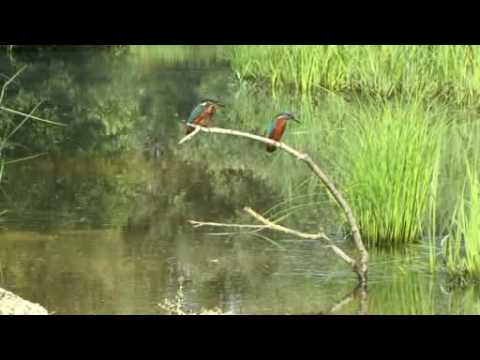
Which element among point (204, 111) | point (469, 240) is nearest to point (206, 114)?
point (204, 111)

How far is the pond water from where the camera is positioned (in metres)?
4.75

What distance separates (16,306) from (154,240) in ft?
5.33

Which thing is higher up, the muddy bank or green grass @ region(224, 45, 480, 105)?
green grass @ region(224, 45, 480, 105)

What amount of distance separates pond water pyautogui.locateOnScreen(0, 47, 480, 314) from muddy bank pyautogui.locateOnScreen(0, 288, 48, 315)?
0.58ft

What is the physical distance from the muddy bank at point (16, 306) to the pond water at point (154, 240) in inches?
6.9

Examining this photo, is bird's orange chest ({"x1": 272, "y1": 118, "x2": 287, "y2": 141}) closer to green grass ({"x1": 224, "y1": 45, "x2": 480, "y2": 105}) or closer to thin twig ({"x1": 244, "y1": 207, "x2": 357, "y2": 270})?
thin twig ({"x1": 244, "y1": 207, "x2": 357, "y2": 270})

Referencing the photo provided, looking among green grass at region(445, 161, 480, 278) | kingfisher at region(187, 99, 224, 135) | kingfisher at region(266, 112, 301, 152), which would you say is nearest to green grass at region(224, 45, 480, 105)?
kingfisher at region(187, 99, 224, 135)

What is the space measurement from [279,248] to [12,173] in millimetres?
2886

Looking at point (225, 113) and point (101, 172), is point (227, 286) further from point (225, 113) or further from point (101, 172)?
point (225, 113)

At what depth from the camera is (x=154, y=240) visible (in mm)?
5887

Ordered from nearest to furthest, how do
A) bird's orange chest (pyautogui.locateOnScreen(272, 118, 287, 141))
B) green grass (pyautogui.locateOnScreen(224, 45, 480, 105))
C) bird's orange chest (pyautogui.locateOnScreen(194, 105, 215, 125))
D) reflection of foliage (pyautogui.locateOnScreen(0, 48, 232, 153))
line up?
bird's orange chest (pyautogui.locateOnScreen(272, 118, 287, 141)) < bird's orange chest (pyautogui.locateOnScreen(194, 105, 215, 125)) < reflection of foliage (pyautogui.locateOnScreen(0, 48, 232, 153)) < green grass (pyautogui.locateOnScreen(224, 45, 480, 105))

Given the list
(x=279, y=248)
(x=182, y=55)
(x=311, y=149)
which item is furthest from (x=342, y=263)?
(x=182, y=55)

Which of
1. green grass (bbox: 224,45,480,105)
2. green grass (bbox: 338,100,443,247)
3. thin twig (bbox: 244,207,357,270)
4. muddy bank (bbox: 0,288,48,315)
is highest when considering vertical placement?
green grass (bbox: 224,45,480,105)

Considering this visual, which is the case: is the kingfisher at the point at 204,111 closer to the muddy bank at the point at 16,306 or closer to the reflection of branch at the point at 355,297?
the reflection of branch at the point at 355,297
